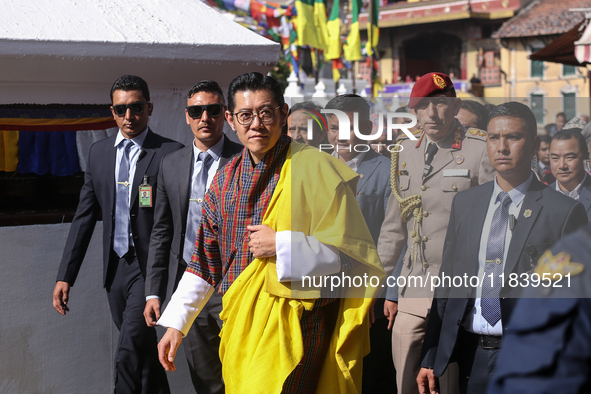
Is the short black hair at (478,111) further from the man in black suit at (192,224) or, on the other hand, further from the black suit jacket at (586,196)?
the man in black suit at (192,224)

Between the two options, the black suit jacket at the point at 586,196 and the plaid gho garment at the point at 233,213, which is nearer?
the black suit jacket at the point at 586,196

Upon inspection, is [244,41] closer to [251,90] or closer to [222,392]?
[251,90]

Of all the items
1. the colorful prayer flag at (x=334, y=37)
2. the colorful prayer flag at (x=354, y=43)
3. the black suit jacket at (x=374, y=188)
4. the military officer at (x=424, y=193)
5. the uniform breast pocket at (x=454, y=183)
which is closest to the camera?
the uniform breast pocket at (x=454, y=183)

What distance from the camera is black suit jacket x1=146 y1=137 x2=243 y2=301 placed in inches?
139

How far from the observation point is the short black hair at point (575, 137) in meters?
2.70

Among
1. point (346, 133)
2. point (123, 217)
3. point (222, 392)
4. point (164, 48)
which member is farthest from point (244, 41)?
point (222, 392)

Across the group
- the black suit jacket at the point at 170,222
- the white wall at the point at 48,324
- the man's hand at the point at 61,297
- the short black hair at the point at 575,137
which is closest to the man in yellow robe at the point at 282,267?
the black suit jacket at the point at 170,222

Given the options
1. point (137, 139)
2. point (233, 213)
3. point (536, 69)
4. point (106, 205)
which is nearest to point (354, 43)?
point (137, 139)

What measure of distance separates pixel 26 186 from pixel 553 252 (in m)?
3.96

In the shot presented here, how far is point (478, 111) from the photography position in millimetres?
2807

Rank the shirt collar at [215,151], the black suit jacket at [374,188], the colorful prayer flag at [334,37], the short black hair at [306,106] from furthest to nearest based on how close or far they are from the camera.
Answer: the colorful prayer flag at [334,37], the shirt collar at [215,151], the short black hair at [306,106], the black suit jacket at [374,188]

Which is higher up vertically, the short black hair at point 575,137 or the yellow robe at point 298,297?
the short black hair at point 575,137

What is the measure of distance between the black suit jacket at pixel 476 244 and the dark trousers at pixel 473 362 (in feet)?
0.24

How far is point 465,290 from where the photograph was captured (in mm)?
2605
